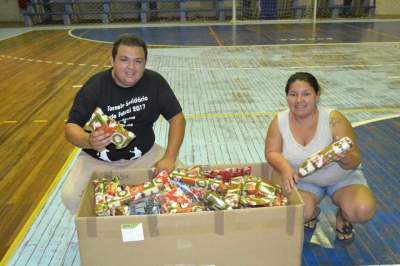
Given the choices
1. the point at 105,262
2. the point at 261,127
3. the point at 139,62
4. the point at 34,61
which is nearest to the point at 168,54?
the point at 34,61

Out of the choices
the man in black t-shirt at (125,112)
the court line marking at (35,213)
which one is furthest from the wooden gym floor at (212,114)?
the man in black t-shirt at (125,112)

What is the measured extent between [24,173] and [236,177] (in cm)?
243

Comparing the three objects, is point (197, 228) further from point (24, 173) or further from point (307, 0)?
point (307, 0)

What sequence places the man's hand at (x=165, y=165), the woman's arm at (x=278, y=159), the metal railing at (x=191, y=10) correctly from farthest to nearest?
the metal railing at (x=191, y=10) → the man's hand at (x=165, y=165) → the woman's arm at (x=278, y=159)

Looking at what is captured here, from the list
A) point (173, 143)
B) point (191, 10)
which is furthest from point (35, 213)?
point (191, 10)

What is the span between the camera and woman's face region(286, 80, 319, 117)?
240 cm

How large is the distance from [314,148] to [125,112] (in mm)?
1153

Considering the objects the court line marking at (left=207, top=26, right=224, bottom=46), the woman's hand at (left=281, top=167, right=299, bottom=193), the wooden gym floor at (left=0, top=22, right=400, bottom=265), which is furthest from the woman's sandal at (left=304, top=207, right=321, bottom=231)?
the court line marking at (left=207, top=26, right=224, bottom=46)

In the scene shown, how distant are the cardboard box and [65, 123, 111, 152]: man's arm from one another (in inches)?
13.6

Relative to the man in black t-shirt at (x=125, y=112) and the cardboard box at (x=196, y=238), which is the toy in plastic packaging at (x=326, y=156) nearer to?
the cardboard box at (x=196, y=238)

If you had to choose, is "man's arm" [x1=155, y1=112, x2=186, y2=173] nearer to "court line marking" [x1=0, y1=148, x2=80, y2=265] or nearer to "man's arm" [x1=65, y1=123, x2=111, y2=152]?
"man's arm" [x1=65, y1=123, x2=111, y2=152]

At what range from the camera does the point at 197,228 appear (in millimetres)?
1725

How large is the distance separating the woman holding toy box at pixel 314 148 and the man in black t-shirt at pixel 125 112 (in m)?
0.66

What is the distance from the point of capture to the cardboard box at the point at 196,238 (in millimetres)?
1697
